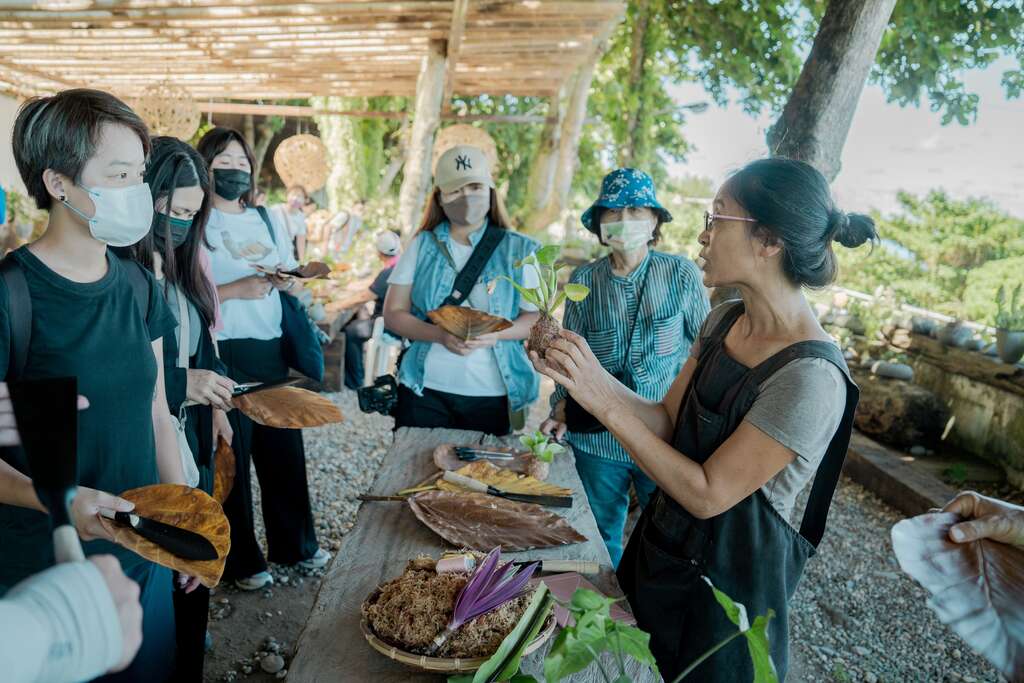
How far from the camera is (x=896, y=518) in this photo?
15.6ft

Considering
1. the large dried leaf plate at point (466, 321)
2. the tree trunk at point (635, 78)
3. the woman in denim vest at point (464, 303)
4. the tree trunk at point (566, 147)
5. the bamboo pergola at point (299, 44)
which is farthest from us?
the tree trunk at point (635, 78)

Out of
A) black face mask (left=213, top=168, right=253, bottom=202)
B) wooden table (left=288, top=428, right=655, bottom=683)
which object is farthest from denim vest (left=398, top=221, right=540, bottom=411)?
black face mask (left=213, top=168, right=253, bottom=202)

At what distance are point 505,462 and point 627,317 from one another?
34.9 inches

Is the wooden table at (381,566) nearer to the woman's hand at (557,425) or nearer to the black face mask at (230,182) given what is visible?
the woman's hand at (557,425)

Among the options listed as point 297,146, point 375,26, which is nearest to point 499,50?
point 375,26

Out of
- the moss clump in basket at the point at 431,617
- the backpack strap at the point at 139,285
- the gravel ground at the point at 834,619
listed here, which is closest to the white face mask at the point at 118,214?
the backpack strap at the point at 139,285

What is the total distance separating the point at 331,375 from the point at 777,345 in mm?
5600

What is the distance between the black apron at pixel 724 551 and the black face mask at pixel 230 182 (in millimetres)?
2168

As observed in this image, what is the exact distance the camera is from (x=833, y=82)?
3.53 metres

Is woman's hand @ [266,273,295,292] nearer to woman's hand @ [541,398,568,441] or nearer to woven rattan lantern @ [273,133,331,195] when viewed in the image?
woman's hand @ [541,398,568,441]

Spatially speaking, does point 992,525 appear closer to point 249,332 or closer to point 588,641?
point 588,641

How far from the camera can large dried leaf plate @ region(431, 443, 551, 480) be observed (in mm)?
2193

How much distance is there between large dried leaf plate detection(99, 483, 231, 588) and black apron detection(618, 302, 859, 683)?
3.45 ft

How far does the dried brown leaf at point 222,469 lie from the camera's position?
2570mm
